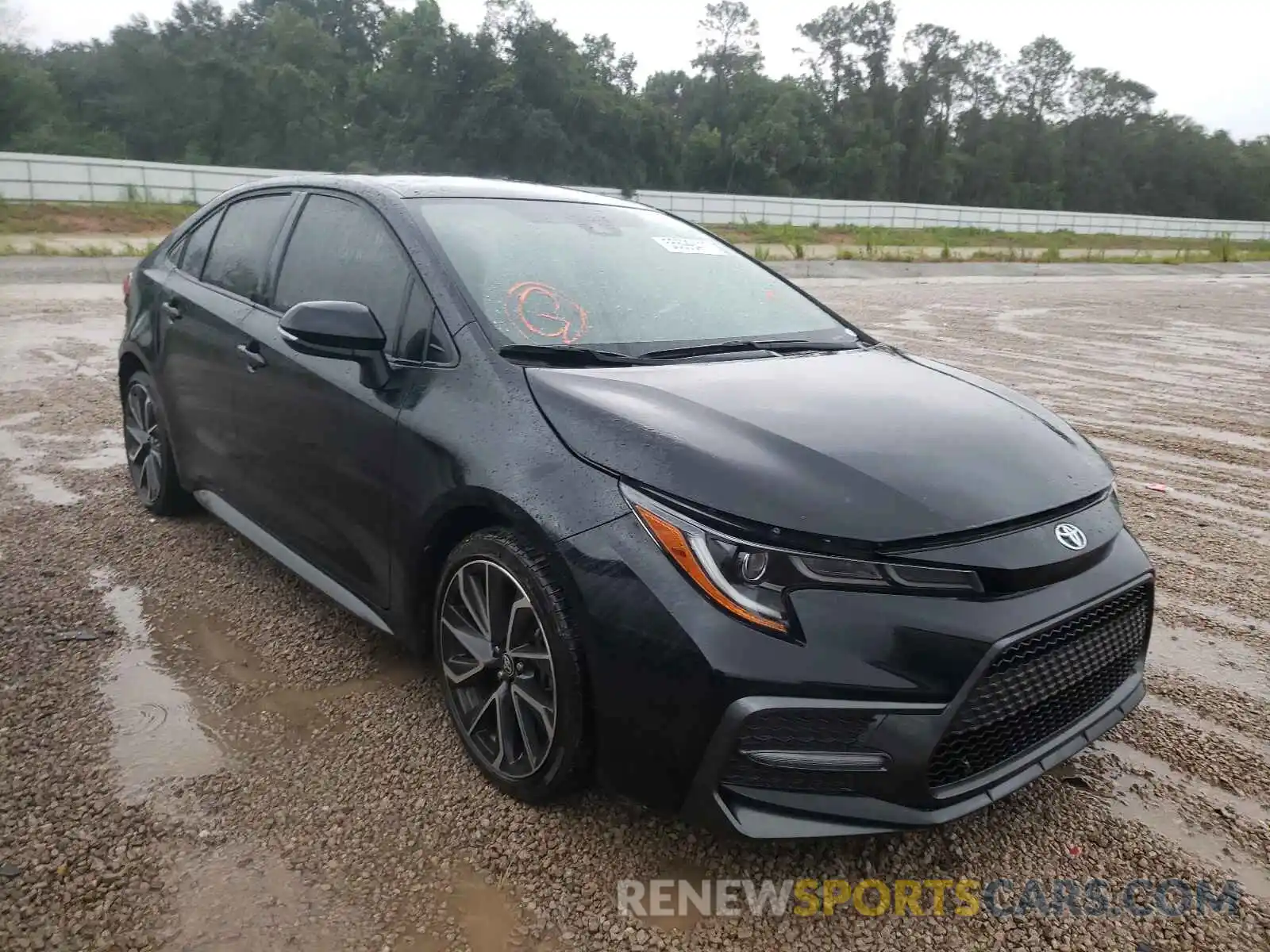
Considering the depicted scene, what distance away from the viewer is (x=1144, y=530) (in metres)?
4.66

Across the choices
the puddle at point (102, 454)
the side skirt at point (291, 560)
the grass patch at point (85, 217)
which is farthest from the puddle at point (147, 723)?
the grass patch at point (85, 217)

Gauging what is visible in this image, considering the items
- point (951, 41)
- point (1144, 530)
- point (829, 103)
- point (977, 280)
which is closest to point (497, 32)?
point (829, 103)

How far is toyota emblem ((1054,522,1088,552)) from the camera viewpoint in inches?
90.0

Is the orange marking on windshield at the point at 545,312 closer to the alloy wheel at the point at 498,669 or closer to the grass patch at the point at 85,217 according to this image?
the alloy wheel at the point at 498,669

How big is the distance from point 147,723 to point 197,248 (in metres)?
2.28

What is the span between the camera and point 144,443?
4641 millimetres

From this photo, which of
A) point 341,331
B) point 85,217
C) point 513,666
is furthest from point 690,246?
point 85,217

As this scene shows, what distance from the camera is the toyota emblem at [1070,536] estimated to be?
7.50ft

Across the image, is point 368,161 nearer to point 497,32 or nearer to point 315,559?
point 497,32

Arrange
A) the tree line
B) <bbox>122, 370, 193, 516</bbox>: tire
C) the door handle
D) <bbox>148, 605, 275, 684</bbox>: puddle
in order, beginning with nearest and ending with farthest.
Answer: <bbox>148, 605, 275, 684</bbox>: puddle, the door handle, <bbox>122, 370, 193, 516</bbox>: tire, the tree line

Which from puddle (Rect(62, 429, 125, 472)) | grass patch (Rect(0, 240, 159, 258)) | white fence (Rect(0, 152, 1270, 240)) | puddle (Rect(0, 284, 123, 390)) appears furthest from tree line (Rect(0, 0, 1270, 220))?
puddle (Rect(62, 429, 125, 472))

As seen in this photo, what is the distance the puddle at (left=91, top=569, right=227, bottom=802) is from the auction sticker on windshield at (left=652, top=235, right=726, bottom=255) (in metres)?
2.24

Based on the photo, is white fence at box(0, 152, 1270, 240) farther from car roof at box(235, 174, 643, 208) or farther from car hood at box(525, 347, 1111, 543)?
car hood at box(525, 347, 1111, 543)

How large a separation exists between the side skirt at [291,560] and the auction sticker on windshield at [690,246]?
1.65m
